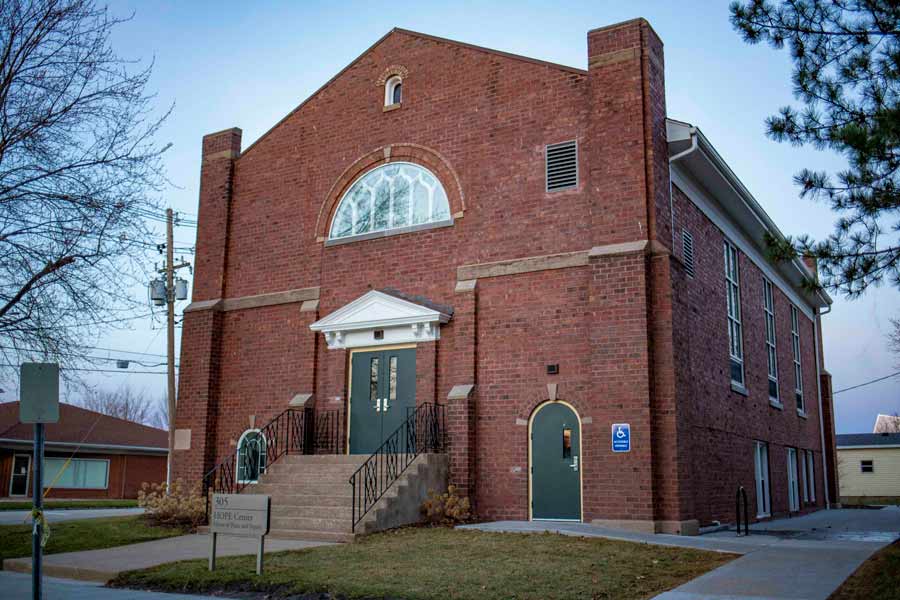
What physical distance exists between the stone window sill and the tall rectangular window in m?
7.77

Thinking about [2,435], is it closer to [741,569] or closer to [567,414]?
[567,414]

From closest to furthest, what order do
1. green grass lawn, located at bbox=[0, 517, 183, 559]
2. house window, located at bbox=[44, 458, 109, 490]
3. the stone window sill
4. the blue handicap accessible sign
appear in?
1. green grass lawn, located at bbox=[0, 517, 183, 559]
2. the blue handicap accessible sign
3. the stone window sill
4. house window, located at bbox=[44, 458, 109, 490]

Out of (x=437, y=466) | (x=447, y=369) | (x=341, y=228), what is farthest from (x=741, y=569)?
(x=341, y=228)

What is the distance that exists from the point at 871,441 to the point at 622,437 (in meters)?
44.0

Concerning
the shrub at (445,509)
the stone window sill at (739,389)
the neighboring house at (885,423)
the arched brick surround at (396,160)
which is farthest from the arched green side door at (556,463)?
the neighboring house at (885,423)

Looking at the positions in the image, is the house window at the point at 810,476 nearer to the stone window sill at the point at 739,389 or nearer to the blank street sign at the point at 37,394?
the stone window sill at the point at 739,389

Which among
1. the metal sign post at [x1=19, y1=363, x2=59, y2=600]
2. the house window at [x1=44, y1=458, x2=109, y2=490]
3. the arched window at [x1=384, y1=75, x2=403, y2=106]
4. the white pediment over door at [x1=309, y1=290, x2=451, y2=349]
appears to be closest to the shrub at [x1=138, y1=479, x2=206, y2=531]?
the white pediment over door at [x1=309, y1=290, x2=451, y2=349]

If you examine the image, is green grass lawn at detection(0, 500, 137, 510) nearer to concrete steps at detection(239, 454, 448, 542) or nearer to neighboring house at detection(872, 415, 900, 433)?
concrete steps at detection(239, 454, 448, 542)

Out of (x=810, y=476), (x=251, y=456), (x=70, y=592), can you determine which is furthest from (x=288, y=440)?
(x=810, y=476)

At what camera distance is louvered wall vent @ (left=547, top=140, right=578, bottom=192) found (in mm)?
16625

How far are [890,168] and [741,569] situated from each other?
493 centimetres

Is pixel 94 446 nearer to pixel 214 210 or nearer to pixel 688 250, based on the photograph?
pixel 214 210

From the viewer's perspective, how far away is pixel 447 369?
1716 cm

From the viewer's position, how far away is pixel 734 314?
20.9 meters
